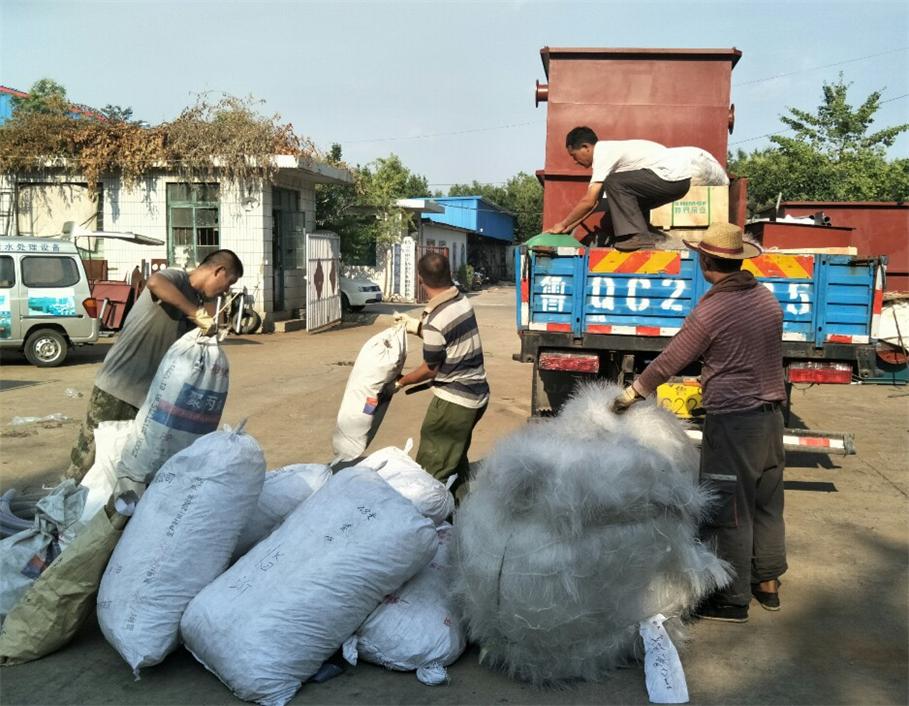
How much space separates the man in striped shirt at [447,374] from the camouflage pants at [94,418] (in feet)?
4.83

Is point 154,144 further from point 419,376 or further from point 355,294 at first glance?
point 419,376

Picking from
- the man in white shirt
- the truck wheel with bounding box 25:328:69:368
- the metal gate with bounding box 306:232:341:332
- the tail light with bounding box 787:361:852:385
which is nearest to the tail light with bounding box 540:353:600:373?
the man in white shirt

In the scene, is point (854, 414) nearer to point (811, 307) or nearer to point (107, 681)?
point (811, 307)

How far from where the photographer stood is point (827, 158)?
2305 centimetres

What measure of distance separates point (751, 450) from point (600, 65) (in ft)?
17.4

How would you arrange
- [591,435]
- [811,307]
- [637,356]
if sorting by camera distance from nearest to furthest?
[591,435]
[811,307]
[637,356]

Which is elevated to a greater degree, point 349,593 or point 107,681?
point 349,593

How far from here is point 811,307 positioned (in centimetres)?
563

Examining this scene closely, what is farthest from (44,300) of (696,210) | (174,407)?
(696,210)

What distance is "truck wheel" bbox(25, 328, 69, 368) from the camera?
1182 cm

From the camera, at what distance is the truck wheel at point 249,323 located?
1627 centimetres

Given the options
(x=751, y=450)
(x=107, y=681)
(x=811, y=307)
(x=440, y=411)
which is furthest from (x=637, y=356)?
(x=107, y=681)

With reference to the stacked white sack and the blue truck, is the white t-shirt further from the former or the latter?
the stacked white sack

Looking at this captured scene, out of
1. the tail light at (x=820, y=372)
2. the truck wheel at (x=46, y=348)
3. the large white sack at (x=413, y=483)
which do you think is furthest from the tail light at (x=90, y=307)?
the tail light at (x=820, y=372)
